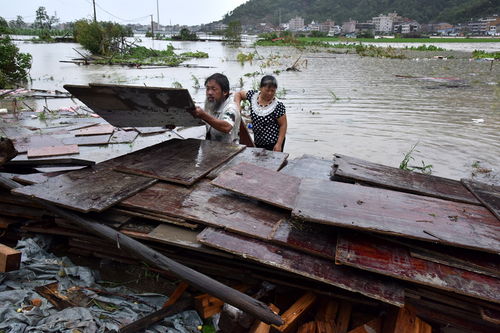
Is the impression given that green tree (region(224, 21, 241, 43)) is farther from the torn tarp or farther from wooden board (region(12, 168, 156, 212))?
the torn tarp

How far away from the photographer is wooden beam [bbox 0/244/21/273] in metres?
2.63

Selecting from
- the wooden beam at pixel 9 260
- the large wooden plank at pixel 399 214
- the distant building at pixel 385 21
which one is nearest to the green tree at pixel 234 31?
the large wooden plank at pixel 399 214

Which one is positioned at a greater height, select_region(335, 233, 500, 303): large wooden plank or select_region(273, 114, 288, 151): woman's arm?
select_region(273, 114, 288, 151): woman's arm

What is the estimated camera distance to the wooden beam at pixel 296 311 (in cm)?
223

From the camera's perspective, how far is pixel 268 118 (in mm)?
4871

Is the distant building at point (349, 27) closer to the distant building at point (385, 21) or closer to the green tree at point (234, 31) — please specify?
the distant building at point (385, 21)

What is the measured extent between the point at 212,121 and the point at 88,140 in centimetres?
347

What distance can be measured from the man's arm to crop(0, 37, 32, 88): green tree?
40.5 feet

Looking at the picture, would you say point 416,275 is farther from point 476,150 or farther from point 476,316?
point 476,150

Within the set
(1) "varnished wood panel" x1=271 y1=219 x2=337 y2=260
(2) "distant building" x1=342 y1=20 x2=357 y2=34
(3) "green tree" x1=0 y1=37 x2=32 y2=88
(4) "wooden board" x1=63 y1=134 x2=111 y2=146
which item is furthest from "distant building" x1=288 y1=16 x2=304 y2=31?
(1) "varnished wood panel" x1=271 y1=219 x2=337 y2=260

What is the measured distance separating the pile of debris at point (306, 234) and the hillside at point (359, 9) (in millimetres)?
111651

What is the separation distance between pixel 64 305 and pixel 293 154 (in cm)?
513

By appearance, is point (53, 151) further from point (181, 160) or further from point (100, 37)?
point (100, 37)

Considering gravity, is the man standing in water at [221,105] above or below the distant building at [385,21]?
below
